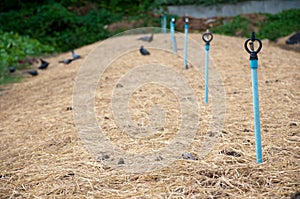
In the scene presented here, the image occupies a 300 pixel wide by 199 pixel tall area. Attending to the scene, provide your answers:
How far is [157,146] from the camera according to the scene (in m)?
3.14

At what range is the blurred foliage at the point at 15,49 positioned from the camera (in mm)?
8664

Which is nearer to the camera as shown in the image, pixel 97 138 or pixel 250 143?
pixel 250 143

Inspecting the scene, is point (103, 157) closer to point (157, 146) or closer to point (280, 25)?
point (157, 146)

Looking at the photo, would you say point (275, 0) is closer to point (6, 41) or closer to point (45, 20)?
point (45, 20)

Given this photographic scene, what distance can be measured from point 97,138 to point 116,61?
384 centimetres

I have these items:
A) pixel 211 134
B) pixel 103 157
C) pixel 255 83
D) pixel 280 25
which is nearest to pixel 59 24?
pixel 280 25

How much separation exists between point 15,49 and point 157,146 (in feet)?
→ 26.0

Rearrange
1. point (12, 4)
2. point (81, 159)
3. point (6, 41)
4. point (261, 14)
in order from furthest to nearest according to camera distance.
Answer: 1. point (12, 4)
2. point (261, 14)
3. point (6, 41)
4. point (81, 159)

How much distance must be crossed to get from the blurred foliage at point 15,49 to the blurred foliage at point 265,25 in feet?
17.6

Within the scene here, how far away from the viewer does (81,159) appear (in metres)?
3.00

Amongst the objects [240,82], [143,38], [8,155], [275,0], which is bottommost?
[8,155]

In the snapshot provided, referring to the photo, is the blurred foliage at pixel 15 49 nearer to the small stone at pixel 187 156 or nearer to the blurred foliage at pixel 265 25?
the blurred foliage at pixel 265 25

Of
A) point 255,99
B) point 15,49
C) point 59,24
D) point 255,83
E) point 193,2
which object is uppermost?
point 193,2

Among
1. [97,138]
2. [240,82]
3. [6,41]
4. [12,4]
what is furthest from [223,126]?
[12,4]
